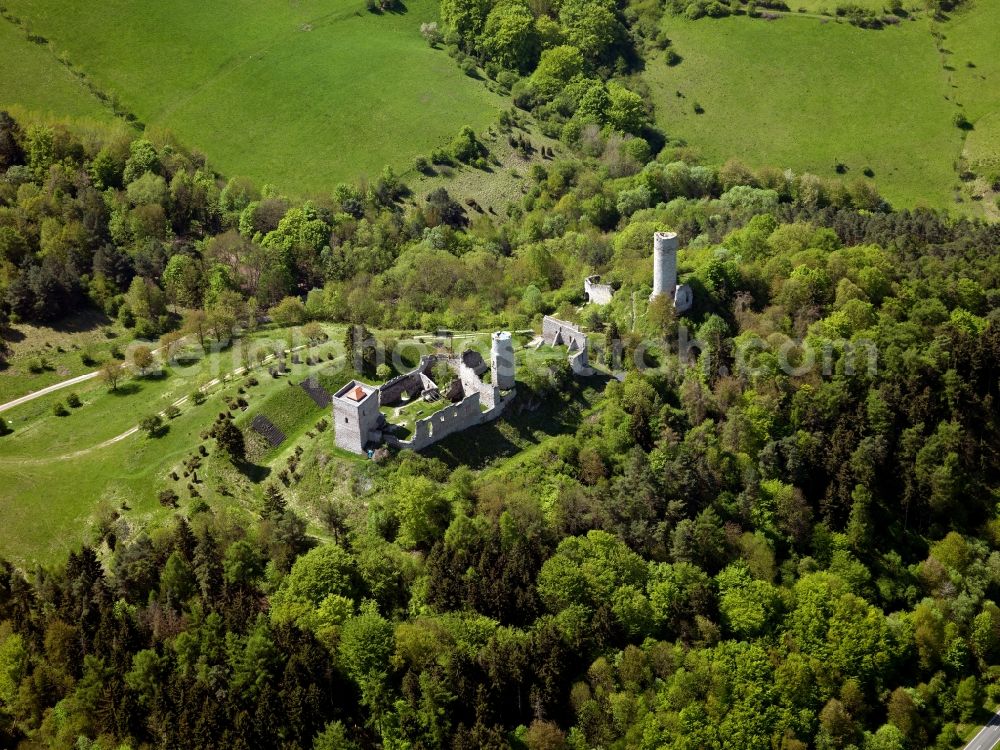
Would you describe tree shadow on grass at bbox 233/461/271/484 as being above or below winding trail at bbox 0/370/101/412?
above

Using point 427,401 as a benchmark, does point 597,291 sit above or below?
above

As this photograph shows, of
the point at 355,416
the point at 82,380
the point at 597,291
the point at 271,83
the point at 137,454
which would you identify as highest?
the point at 271,83

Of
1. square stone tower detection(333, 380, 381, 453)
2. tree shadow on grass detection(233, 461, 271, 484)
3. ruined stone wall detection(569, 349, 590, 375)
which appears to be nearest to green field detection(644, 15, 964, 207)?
ruined stone wall detection(569, 349, 590, 375)

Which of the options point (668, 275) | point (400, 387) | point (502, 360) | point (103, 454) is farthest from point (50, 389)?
point (668, 275)

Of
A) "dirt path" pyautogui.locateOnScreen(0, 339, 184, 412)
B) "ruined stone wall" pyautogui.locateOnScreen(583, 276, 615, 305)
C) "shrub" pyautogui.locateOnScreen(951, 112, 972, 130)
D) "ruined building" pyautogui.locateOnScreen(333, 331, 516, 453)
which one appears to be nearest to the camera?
"ruined building" pyautogui.locateOnScreen(333, 331, 516, 453)

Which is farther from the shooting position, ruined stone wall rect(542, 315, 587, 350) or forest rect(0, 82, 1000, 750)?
ruined stone wall rect(542, 315, 587, 350)

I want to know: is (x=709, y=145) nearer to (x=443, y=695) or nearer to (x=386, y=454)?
(x=386, y=454)

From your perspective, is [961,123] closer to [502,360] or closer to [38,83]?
[502,360]

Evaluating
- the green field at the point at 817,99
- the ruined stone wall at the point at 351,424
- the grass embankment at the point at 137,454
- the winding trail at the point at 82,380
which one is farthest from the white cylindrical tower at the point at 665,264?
the green field at the point at 817,99

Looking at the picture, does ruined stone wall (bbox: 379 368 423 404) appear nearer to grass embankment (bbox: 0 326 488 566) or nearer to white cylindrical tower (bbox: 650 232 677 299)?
grass embankment (bbox: 0 326 488 566)
